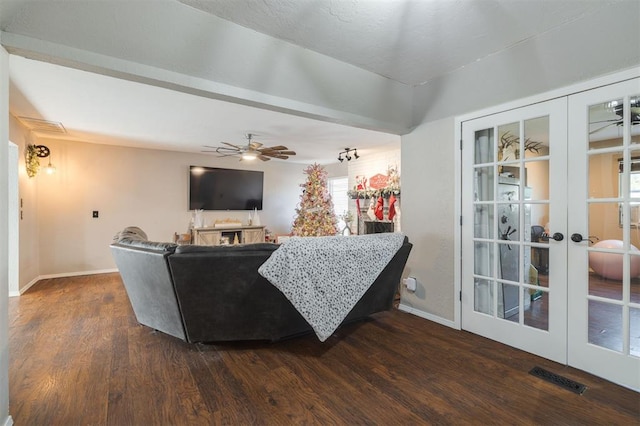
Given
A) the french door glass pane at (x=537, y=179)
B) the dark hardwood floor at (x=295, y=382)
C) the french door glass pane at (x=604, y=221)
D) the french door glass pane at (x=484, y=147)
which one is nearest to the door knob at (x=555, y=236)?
the french door glass pane at (x=604, y=221)

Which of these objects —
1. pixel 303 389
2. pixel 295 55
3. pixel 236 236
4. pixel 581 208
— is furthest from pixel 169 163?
pixel 581 208

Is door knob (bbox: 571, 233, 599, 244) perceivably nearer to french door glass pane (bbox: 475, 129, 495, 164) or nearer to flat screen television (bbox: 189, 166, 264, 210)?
french door glass pane (bbox: 475, 129, 495, 164)

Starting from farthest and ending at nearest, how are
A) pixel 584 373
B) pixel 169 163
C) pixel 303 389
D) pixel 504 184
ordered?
1. pixel 169 163
2. pixel 504 184
3. pixel 584 373
4. pixel 303 389

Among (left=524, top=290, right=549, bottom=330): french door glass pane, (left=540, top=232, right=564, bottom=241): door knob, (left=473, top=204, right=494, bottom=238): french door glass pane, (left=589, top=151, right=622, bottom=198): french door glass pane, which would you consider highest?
(left=589, top=151, right=622, bottom=198): french door glass pane

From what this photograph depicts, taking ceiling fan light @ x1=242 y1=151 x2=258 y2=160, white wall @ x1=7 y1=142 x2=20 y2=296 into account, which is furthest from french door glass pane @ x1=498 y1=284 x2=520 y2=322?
white wall @ x1=7 y1=142 x2=20 y2=296

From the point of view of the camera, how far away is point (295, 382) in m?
1.98

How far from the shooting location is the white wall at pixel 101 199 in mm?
5043

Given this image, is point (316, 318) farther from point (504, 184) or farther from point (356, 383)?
point (504, 184)

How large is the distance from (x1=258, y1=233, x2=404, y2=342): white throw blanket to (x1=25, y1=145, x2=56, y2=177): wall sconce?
4455 mm

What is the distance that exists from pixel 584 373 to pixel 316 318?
1.87 metres

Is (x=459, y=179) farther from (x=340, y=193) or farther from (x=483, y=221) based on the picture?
(x=340, y=193)

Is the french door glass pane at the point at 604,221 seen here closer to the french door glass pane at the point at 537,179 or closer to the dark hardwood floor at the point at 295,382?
the french door glass pane at the point at 537,179

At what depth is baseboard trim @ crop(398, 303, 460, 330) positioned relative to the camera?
2921 mm

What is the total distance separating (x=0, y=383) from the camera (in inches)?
59.1
